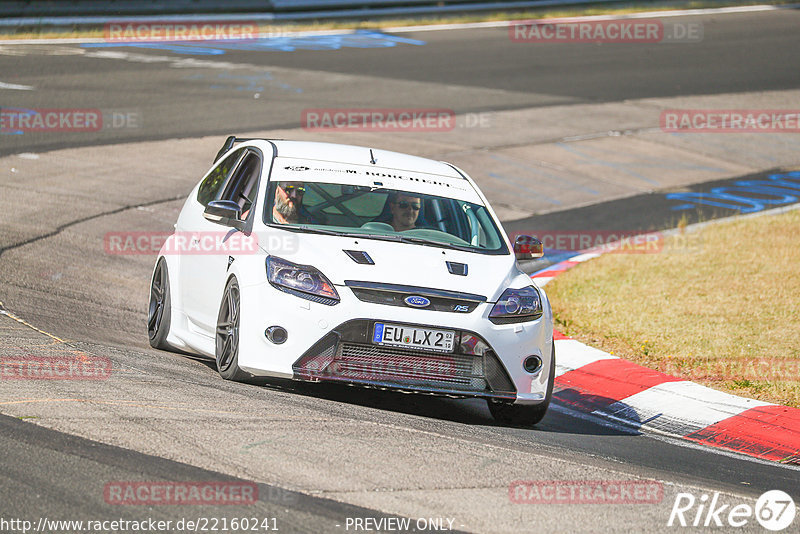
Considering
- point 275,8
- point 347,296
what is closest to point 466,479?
point 347,296

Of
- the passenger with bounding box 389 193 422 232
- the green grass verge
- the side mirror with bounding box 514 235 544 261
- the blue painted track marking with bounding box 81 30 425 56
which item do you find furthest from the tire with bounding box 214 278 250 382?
the blue painted track marking with bounding box 81 30 425 56

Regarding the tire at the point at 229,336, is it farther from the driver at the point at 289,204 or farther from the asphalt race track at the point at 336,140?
the driver at the point at 289,204

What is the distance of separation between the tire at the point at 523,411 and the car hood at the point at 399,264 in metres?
0.64

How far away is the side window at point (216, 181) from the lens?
341 inches

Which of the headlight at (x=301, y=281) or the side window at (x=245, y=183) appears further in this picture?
the side window at (x=245, y=183)

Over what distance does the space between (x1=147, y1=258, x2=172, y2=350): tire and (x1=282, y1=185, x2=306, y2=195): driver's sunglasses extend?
49.3 inches

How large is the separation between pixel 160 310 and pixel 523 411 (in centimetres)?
286

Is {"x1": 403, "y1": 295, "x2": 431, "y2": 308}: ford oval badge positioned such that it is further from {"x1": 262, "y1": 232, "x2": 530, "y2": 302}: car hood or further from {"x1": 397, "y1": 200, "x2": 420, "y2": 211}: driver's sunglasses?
{"x1": 397, "y1": 200, "x2": 420, "y2": 211}: driver's sunglasses

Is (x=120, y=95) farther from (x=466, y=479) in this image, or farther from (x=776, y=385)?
(x=466, y=479)

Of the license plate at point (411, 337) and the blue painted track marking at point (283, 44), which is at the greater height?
the blue painted track marking at point (283, 44)

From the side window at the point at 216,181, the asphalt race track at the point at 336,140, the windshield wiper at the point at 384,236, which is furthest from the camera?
the side window at the point at 216,181

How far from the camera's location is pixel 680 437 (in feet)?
25.3

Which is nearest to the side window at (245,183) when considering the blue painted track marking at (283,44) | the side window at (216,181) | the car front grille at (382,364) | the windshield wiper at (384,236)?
the side window at (216,181)

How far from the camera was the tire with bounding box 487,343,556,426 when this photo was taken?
7.29 metres
